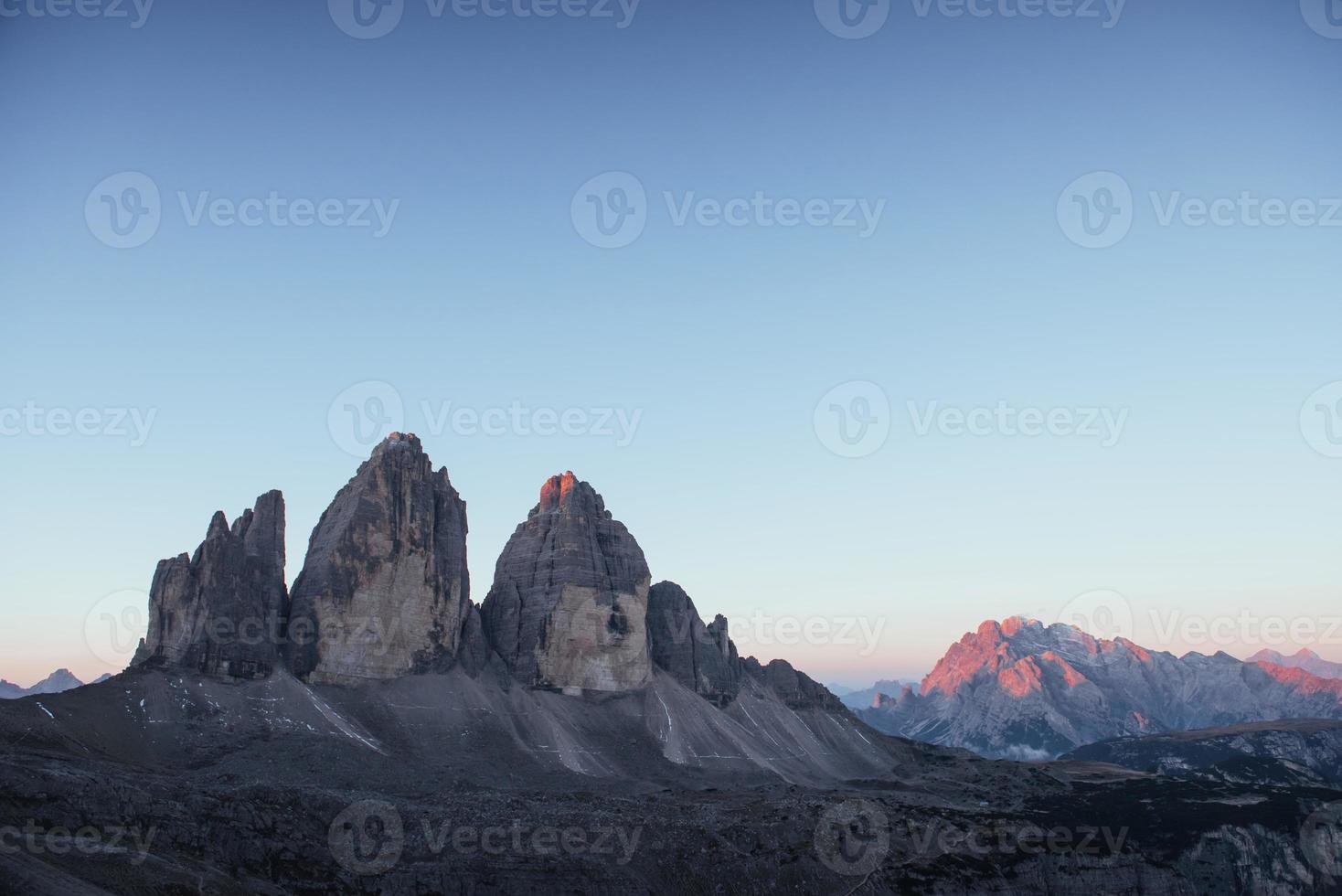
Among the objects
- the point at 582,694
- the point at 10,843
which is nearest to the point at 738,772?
the point at 582,694

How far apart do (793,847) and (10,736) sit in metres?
82.2

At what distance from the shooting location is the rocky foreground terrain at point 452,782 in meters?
91.0

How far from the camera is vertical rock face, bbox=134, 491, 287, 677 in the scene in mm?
155875

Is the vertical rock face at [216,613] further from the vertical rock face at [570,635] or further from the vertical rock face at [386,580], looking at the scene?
the vertical rock face at [570,635]

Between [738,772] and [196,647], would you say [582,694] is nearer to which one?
[738,772]

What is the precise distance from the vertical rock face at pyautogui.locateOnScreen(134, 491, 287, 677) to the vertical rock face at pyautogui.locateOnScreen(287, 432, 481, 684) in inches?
262

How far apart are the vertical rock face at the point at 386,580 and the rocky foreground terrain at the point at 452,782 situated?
43 cm

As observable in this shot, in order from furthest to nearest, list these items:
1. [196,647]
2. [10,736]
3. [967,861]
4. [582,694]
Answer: [582,694], [196,647], [967,861], [10,736]

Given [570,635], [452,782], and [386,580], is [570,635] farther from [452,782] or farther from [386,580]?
[452,782]

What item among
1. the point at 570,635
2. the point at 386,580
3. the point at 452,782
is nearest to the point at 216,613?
the point at 386,580

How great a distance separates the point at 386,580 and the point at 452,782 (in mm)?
43594

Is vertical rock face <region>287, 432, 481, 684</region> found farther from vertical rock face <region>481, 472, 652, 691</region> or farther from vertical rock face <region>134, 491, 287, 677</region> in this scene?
vertical rock face <region>481, 472, 652, 691</region>

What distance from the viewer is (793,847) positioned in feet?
381

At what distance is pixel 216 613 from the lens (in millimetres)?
158000
